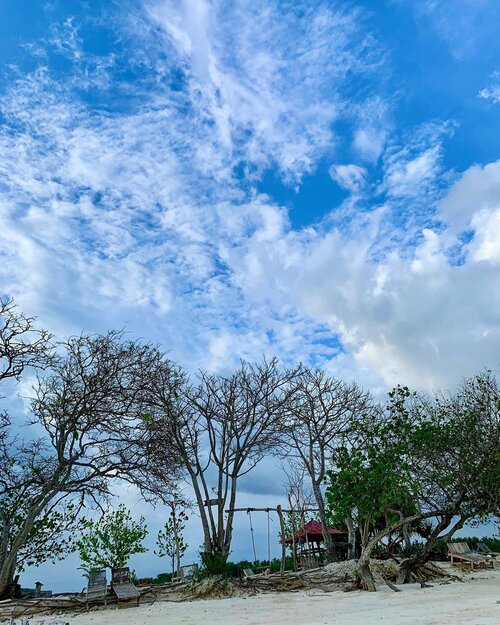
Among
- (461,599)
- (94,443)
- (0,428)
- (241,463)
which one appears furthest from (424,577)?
(0,428)

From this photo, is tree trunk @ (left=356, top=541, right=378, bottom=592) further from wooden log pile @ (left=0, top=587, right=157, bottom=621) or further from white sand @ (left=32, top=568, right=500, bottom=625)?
wooden log pile @ (left=0, top=587, right=157, bottom=621)

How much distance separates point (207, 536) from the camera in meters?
17.0

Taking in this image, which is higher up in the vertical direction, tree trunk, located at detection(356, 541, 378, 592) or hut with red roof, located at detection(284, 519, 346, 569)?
hut with red roof, located at detection(284, 519, 346, 569)

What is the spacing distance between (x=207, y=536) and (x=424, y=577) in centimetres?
702

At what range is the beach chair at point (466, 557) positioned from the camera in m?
20.0

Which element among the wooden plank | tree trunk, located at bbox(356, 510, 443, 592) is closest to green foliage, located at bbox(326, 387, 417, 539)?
tree trunk, located at bbox(356, 510, 443, 592)

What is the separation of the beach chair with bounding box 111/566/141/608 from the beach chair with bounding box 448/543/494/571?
1279 cm

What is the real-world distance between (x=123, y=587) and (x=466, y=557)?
13.4 meters

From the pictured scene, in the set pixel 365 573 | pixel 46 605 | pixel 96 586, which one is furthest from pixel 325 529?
pixel 46 605

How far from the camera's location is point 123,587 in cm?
1435

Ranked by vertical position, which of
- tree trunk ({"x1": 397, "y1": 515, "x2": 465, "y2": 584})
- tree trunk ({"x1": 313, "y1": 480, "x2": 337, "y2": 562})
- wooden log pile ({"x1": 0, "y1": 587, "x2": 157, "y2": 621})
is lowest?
wooden log pile ({"x1": 0, "y1": 587, "x2": 157, "y2": 621})

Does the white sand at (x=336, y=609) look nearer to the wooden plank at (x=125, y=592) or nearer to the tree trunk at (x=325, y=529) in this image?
the wooden plank at (x=125, y=592)

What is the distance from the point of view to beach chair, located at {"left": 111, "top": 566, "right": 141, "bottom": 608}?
1401 centimetres

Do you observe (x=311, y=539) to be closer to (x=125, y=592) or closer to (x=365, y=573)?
A: (x=365, y=573)
